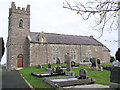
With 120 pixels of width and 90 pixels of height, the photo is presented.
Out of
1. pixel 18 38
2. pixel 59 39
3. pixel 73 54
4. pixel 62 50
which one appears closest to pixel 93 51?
pixel 73 54

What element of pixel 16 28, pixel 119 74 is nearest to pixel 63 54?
pixel 16 28

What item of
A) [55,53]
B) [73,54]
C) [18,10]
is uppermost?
[18,10]

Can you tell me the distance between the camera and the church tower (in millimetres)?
27859

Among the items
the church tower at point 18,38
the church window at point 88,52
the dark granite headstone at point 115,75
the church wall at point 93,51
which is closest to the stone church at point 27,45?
the church tower at point 18,38

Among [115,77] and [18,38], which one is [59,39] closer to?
[18,38]

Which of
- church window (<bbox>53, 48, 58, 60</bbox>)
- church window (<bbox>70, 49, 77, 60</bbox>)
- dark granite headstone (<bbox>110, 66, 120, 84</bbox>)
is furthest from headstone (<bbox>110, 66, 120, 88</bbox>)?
church window (<bbox>70, 49, 77, 60</bbox>)

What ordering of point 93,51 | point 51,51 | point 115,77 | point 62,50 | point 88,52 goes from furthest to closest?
point 93,51, point 88,52, point 62,50, point 51,51, point 115,77

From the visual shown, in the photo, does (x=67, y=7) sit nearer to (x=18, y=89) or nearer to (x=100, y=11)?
(x=100, y=11)

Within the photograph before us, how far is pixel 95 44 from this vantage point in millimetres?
37094

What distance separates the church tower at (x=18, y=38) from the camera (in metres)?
27.9

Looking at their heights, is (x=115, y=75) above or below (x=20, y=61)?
above

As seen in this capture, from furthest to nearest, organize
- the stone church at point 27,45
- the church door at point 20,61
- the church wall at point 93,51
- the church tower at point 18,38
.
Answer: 1. the church wall at point 93,51
2. the church door at point 20,61
3. the stone church at point 27,45
4. the church tower at point 18,38

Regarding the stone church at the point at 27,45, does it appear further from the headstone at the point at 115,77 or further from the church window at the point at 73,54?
the headstone at the point at 115,77

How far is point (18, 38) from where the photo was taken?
94.2 ft
